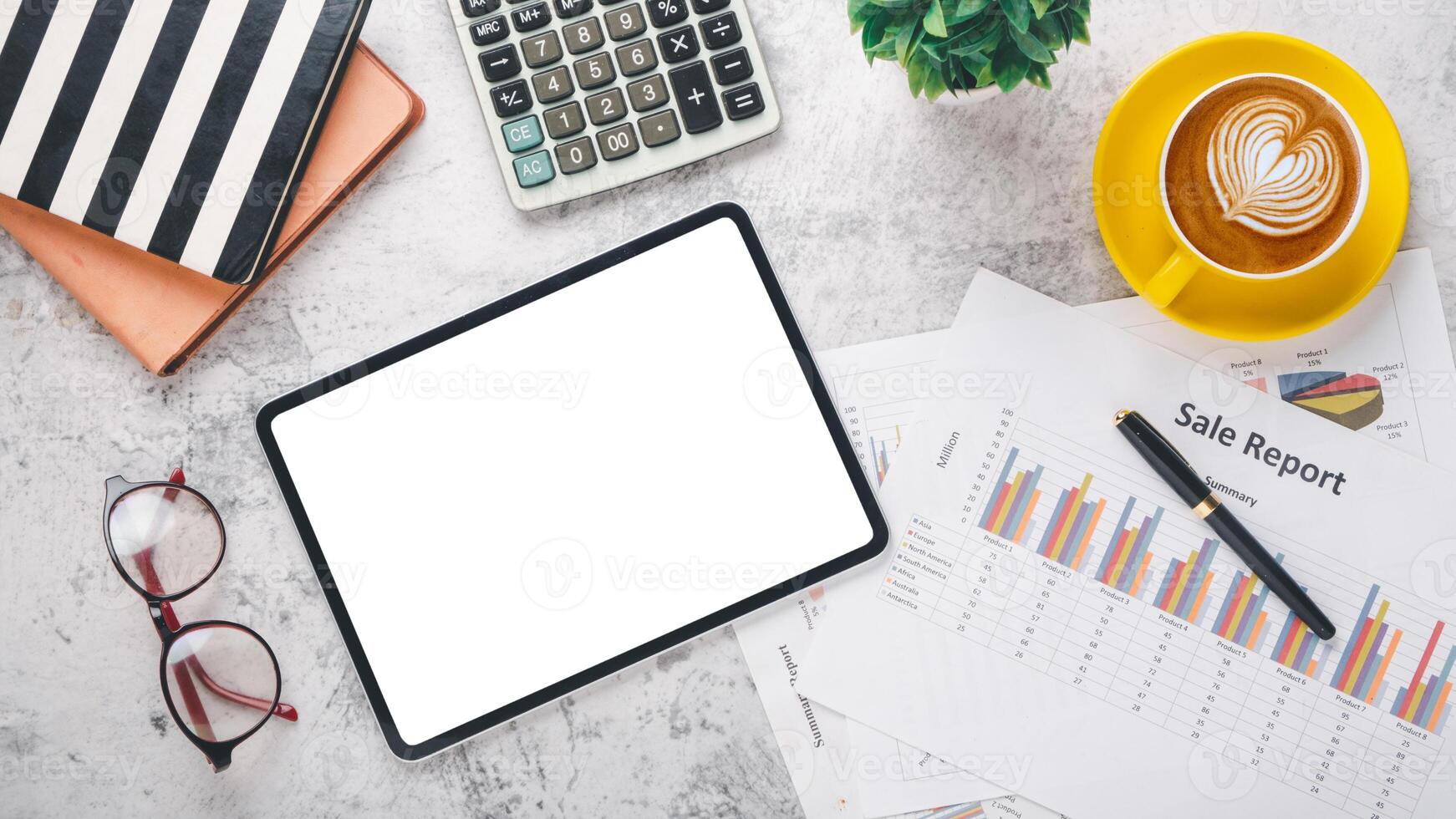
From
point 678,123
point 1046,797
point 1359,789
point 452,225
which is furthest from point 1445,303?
point 452,225

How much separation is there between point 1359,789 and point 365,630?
74 cm

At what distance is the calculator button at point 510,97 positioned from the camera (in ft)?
2.04

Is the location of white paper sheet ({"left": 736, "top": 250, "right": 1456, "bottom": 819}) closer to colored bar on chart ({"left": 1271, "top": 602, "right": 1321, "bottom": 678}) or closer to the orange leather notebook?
colored bar on chart ({"left": 1271, "top": 602, "right": 1321, "bottom": 678})

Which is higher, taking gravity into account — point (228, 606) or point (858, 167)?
point (858, 167)

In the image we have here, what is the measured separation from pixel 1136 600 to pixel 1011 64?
398 millimetres

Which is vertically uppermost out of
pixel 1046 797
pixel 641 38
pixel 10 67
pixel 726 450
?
pixel 641 38

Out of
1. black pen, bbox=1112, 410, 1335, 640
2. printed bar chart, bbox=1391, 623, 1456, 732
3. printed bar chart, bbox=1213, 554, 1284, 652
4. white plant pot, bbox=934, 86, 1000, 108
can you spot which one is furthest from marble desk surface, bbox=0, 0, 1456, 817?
printed bar chart, bbox=1391, 623, 1456, 732

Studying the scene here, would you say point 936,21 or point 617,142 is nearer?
point 936,21

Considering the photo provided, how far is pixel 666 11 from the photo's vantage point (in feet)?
2.02

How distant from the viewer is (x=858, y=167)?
658mm

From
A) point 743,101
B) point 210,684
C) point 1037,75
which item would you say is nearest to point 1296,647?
point 1037,75

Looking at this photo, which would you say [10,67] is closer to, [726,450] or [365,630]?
[365,630]

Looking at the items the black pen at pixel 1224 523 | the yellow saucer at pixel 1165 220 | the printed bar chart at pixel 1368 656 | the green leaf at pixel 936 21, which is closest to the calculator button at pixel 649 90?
the green leaf at pixel 936 21

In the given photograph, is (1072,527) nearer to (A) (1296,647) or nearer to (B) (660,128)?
(A) (1296,647)
